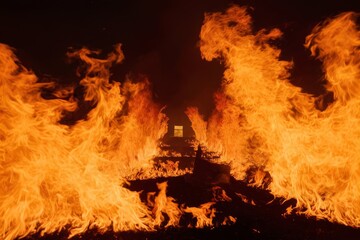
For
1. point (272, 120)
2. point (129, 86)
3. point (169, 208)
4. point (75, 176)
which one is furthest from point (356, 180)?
point (129, 86)

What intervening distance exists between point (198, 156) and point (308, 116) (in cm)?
512

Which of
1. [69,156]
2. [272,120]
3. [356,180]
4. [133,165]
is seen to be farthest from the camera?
[133,165]

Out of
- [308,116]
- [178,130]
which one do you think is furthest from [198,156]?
[178,130]

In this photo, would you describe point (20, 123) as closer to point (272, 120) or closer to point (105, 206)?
point (105, 206)

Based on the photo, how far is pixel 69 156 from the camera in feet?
29.3

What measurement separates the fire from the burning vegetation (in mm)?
35

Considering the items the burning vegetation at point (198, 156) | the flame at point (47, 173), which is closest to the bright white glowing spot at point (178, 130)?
the burning vegetation at point (198, 156)

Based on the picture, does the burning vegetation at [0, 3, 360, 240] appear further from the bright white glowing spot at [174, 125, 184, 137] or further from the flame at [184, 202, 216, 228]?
the bright white glowing spot at [174, 125, 184, 137]

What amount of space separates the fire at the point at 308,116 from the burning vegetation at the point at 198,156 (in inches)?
1.4

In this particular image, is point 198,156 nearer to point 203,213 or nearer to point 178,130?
point 203,213

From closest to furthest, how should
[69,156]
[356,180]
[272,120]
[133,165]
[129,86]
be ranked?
[69,156] < [356,180] < [272,120] < [133,165] < [129,86]

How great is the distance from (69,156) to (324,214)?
7.83 metres

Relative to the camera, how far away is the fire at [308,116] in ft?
33.6

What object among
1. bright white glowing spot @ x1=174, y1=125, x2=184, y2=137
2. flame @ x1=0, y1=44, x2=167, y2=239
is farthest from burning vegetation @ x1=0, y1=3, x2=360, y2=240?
bright white glowing spot @ x1=174, y1=125, x2=184, y2=137
